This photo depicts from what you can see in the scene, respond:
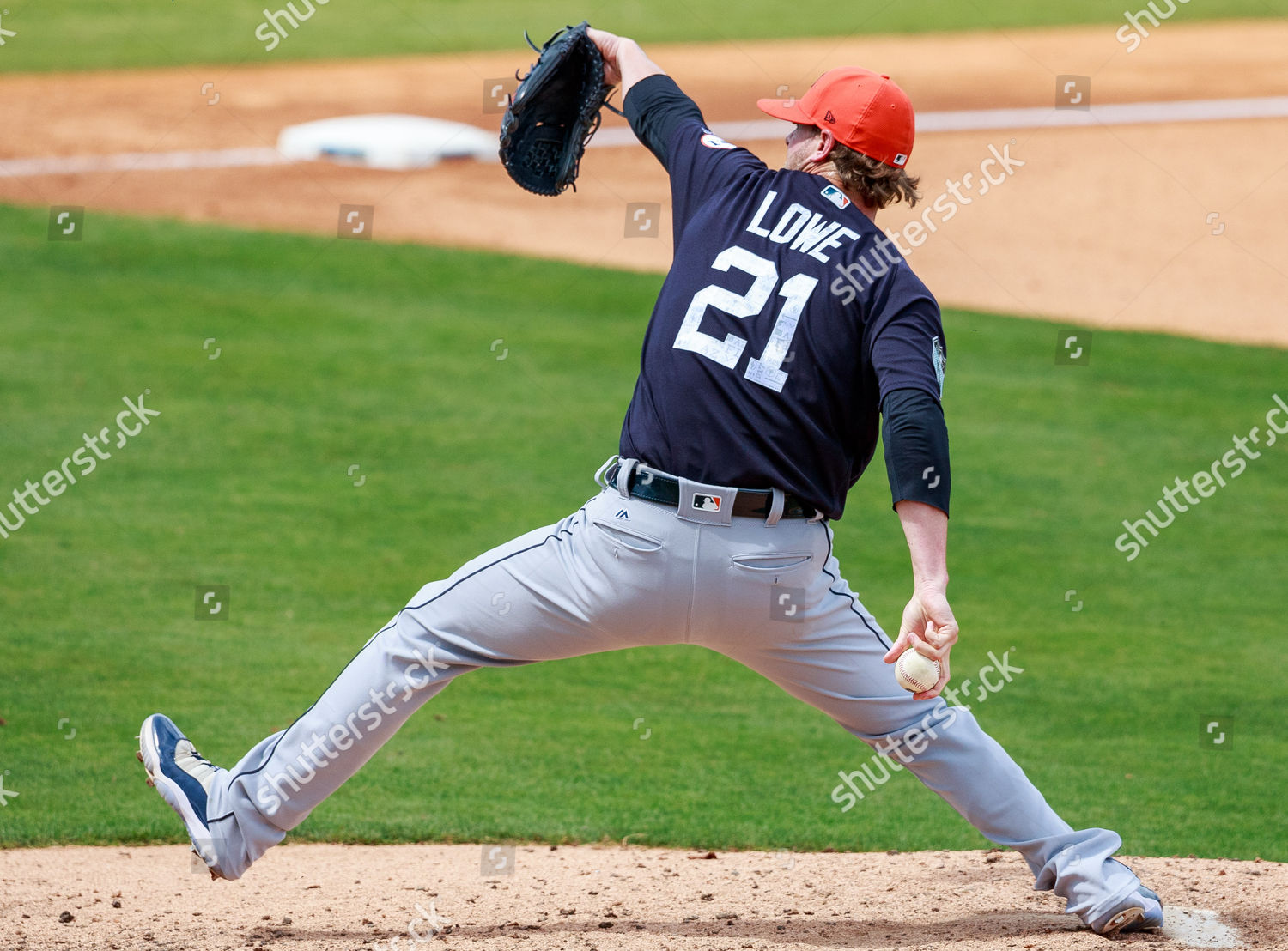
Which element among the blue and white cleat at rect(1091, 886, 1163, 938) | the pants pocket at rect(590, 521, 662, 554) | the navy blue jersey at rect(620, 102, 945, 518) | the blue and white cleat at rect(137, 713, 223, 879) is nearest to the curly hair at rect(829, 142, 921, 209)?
the navy blue jersey at rect(620, 102, 945, 518)

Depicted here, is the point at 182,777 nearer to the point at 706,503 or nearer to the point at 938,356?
the point at 706,503

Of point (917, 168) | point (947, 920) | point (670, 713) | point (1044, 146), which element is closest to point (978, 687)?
point (670, 713)

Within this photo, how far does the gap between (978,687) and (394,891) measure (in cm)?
291

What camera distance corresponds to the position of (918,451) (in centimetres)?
308

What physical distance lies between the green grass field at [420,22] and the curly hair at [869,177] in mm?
16469

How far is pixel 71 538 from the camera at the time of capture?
24.6ft

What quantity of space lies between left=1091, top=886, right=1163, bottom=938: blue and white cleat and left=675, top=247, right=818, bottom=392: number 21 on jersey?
59.2 inches

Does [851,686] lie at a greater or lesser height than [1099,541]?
lesser

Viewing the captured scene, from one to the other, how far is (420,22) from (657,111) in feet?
62.2

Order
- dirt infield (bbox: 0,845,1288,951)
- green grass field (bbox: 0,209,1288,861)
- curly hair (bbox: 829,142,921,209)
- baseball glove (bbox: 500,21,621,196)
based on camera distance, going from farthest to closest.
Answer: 1. green grass field (bbox: 0,209,1288,861)
2. baseball glove (bbox: 500,21,621,196)
3. dirt infield (bbox: 0,845,1288,951)
4. curly hair (bbox: 829,142,921,209)

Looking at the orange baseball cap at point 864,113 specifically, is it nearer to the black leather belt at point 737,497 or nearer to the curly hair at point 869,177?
the curly hair at point 869,177

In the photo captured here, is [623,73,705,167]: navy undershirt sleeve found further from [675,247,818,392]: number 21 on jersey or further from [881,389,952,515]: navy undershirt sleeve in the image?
[881,389,952,515]: navy undershirt sleeve

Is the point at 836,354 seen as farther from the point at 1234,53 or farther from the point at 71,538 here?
the point at 1234,53

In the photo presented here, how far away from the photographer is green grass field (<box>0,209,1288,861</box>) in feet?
17.1
